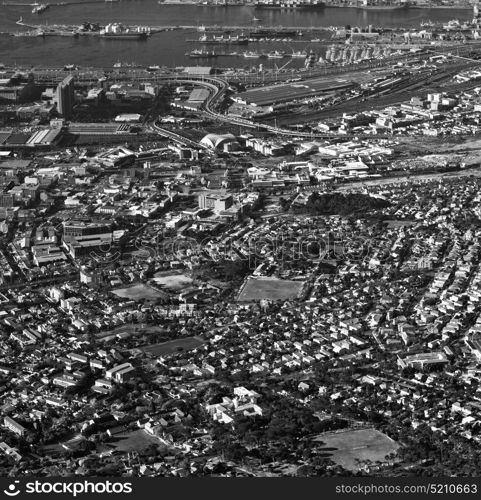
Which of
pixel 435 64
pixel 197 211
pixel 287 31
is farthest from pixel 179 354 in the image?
pixel 287 31

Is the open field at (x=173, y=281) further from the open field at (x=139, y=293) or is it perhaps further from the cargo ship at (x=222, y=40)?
the cargo ship at (x=222, y=40)

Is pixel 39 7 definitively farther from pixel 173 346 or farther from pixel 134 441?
pixel 134 441

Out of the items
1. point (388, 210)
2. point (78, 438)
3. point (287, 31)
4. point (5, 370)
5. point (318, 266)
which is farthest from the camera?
point (287, 31)

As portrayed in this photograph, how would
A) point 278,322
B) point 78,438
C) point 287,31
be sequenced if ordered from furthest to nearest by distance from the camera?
1. point 287,31
2. point 278,322
3. point 78,438

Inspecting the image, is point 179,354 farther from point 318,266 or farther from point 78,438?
point 318,266

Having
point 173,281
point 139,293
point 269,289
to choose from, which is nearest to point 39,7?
point 173,281

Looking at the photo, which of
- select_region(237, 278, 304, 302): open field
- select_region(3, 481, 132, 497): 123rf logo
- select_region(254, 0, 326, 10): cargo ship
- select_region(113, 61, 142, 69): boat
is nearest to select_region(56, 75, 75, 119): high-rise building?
select_region(113, 61, 142, 69): boat

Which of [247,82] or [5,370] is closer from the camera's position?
[5,370]
